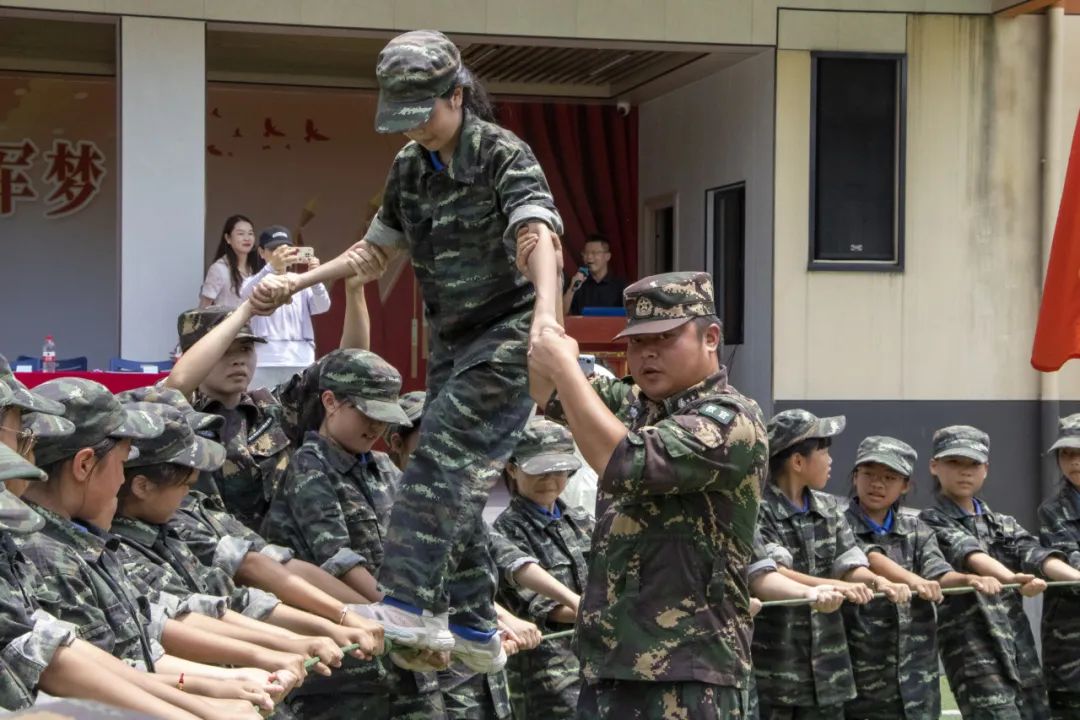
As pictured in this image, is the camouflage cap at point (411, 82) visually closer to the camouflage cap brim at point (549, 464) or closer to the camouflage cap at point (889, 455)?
the camouflage cap brim at point (549, 464)

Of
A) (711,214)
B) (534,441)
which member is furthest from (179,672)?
(711,214)

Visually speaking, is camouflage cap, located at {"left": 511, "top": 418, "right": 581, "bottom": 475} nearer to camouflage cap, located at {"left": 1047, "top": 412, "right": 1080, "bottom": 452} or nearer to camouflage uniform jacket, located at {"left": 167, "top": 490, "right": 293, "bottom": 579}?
camouflage uniform jacket, located at {"left": 167, "top": 490, "right": 293, "bottom": 579}

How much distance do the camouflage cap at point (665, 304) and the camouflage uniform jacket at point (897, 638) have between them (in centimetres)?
317

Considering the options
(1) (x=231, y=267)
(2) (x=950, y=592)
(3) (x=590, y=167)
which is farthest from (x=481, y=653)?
(3) (x=590, y=167)

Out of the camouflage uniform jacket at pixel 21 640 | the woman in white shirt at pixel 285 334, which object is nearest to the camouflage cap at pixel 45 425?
the camouflage uniform jacket at pixel 21 640

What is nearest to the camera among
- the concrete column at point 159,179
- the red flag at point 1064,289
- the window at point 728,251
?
the red flag at point 1064,289

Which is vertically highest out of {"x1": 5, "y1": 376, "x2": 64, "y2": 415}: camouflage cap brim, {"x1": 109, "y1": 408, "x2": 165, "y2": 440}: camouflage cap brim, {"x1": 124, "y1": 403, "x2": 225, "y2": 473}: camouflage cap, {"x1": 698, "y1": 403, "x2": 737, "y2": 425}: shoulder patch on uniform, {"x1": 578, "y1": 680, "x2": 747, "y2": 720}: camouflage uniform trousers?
{"x1": 5, "y1": 376, "x2": 64, "y2": 415}: camouflage cap brim

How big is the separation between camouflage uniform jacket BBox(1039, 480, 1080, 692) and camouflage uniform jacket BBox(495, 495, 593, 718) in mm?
2725

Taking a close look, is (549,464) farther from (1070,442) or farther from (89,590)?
(1070,442)

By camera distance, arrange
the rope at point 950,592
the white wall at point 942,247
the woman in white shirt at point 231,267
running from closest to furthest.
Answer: the rope at point 950,592
the woman in white shirt at point 231,267
the white wall at point 942,247

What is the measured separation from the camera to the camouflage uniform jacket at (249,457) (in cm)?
559

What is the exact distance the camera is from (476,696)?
5.68 metres

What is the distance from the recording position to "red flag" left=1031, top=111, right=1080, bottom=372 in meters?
9.48

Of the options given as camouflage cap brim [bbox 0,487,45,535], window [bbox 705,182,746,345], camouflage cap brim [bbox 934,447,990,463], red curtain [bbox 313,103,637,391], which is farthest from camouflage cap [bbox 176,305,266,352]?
red curtain [bbox 313,103,637,391]
